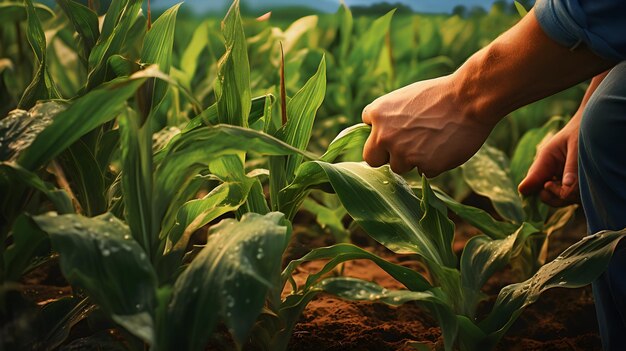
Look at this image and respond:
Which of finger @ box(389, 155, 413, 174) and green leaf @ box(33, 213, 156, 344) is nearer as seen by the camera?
green leaf @ box(33, 213, 156, 344)

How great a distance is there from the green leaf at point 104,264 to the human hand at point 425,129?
1.60ft

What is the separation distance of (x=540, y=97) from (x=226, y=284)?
0.54 m

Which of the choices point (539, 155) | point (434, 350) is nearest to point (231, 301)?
point (434, 350)

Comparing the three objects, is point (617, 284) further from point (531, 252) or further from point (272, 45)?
point (272, 45)

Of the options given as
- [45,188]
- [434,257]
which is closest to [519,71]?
[434,257]

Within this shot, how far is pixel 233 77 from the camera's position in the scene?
113 cm

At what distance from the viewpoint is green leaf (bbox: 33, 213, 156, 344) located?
0.85 m

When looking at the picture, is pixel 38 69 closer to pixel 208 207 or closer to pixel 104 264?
pixel 208 207

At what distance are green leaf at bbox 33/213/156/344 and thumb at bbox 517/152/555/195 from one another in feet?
2.91

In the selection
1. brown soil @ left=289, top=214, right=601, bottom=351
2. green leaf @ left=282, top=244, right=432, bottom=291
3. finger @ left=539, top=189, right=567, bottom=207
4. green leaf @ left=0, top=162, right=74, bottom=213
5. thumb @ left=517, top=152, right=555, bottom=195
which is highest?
green leaf @ left=0, top=162, right=74, bottom=213

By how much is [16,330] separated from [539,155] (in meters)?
0.97

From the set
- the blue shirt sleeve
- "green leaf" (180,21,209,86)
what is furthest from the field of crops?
"green leaf" (180,21,209,86)

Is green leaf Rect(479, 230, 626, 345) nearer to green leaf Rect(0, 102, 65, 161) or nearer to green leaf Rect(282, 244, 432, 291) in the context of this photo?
green leaf Rect(282, 244, 432, 291)

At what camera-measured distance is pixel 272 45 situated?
7.66ft
